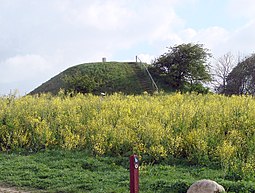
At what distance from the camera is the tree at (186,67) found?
32.7m

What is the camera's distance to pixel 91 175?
8.55m

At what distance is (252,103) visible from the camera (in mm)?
12586

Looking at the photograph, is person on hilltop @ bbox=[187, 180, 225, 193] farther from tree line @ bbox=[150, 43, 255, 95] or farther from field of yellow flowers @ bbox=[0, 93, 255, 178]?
tree line @ bbox=[150, 43, 255, 95]

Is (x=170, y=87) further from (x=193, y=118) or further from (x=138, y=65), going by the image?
(x=193, y=118)

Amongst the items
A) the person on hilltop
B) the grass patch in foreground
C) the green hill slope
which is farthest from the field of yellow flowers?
the green hill slope

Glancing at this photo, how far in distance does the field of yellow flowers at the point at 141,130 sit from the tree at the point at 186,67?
726 inches

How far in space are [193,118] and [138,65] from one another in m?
28.1

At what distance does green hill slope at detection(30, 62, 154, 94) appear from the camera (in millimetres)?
32781

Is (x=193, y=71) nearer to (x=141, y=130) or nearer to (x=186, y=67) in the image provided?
(x=186, y=67)

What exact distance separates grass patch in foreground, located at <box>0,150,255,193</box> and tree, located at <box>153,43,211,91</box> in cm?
2283

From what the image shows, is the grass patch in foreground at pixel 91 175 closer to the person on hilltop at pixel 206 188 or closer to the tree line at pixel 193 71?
the person on hilltop at pixel 206 188

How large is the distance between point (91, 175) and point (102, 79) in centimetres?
2657

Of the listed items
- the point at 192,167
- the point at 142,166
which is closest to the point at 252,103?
the point at 192,167

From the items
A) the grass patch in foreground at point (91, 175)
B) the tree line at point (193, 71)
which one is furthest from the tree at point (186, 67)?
the grass patch in foreground at point (91, 175)
